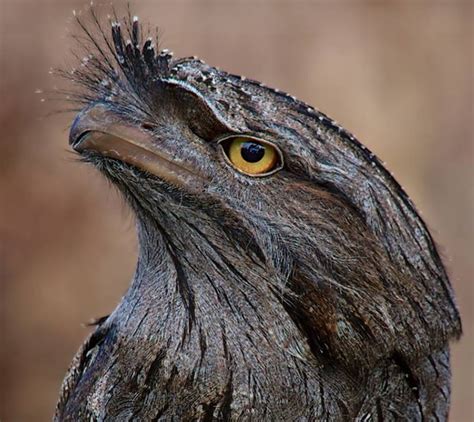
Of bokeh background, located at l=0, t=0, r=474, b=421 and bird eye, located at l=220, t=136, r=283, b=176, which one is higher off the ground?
bokeh background, located at l=0, t=0, r=474, b=421

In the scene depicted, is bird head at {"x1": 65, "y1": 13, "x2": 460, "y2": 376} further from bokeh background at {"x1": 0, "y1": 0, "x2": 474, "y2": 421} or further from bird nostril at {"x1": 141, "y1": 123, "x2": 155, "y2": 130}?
bokeh background at {"x1": 0, "y1": 0, "x2": 474, "y2": 421}

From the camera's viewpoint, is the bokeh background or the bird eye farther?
the bokeh background

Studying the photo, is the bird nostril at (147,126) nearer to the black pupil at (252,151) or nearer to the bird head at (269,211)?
the bird head at (269,211)

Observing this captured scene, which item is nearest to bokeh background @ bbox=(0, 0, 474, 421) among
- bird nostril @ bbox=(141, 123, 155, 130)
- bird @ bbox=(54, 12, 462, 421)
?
bird @ bbox=(54, 12, 462, 421)

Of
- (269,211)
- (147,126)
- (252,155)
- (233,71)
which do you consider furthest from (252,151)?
(233,71)

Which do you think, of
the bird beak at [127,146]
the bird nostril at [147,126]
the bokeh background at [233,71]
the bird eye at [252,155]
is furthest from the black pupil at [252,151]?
the bokeh background at [233,71]

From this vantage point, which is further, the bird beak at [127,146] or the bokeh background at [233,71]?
the bokeh background at [233,71]

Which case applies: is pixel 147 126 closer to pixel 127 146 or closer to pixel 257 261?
pixel 127 146
